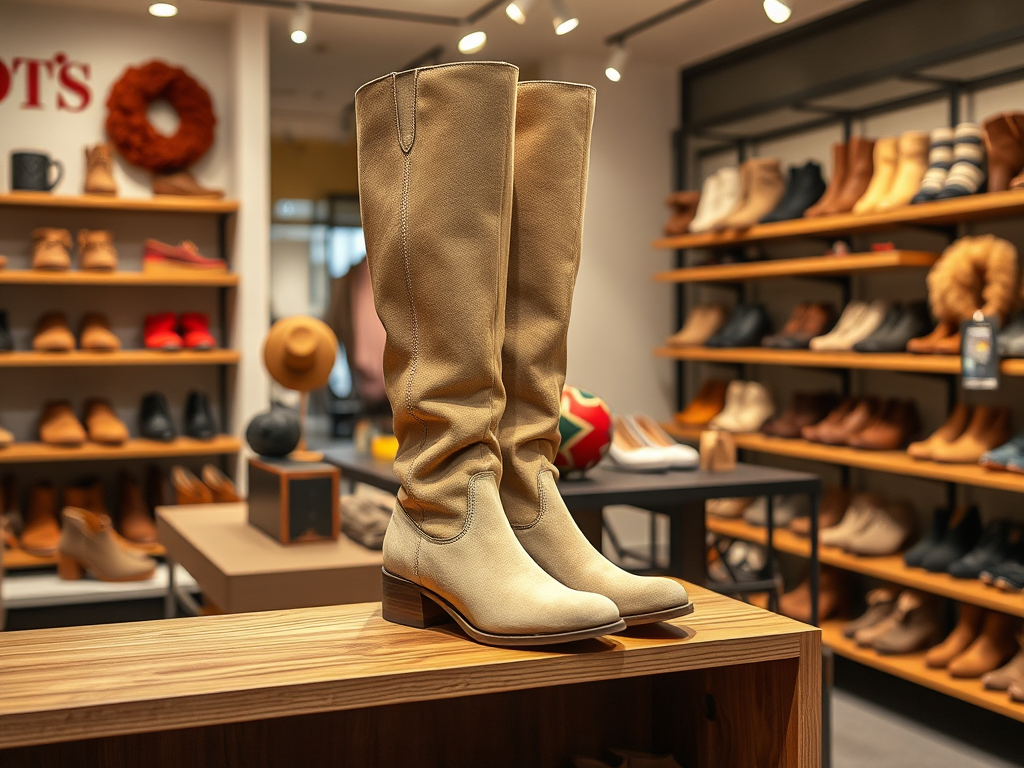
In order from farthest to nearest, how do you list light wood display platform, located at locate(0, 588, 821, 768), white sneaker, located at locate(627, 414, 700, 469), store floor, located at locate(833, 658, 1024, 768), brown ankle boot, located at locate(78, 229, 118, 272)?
brown ankle boot, located at locate(78, 229, 118, 272), store floor, located at locate(833, 658, 1024, 768), white sneaker, located at locate(627, 414, 700, 469), light wood display platform, located at locate(0, 588, 821, 768)

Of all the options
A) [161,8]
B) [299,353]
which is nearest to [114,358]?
[161,8]

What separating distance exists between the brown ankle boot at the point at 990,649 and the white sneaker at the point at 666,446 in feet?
3.41

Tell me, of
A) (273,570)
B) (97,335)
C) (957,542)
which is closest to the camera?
(273,570)

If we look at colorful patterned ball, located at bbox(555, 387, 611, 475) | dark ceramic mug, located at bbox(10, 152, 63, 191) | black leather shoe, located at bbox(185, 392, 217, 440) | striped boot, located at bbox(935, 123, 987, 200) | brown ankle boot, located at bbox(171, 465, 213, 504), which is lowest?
brown ankle boot, located at bbox(171, 465, 213, 504)

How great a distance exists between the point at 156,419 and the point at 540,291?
3616mm

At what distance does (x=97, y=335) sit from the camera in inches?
165

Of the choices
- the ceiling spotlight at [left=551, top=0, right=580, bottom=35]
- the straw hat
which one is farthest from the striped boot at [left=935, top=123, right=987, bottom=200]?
the straw hat

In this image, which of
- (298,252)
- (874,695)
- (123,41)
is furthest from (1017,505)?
(298,252)

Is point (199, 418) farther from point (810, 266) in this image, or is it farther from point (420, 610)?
point (420, 610)

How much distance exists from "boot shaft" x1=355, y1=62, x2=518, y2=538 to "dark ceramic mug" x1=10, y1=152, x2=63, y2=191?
11.7 feet

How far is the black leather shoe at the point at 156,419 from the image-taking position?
4.30 m

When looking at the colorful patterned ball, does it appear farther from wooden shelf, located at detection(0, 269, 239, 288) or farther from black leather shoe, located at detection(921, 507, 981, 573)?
wooden shelf, located at detection(0, 269, 239, 288)

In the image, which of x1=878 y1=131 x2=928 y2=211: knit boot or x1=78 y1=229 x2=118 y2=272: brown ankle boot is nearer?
x1=878 y1=131 x2=928 y2=211: knit boot

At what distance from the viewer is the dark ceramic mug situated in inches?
160
